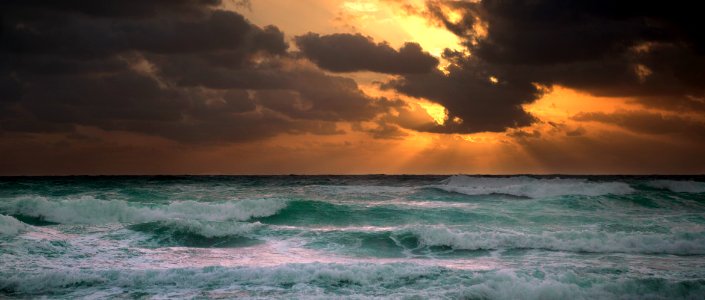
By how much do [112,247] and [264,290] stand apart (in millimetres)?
7172

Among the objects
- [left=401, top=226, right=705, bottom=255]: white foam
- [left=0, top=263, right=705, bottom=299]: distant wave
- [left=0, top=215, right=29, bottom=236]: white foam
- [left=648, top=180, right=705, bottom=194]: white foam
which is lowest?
[left=0, top=263, right=705, bottom=299]: distant wave

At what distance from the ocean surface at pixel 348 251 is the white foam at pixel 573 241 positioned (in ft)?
0.18

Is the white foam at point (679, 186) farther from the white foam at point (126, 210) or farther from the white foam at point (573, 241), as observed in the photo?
the white foam at point (126, 210)

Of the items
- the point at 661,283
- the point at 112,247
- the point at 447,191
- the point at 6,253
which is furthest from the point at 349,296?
the point at 447,191

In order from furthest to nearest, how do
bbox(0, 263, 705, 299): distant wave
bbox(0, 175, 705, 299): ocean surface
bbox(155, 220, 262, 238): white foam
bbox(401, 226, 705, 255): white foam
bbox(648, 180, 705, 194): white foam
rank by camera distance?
bbox(648, 180, 705, 194): white foam
bbox(155, 220, 262, 238): white foam
bbox(401, 226, 705, 255): white foam
bbox(0, 175, 705, 299): ocean surface
bbox(0, 263, 705, 299): distant wave

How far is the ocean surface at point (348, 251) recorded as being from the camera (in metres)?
12.1

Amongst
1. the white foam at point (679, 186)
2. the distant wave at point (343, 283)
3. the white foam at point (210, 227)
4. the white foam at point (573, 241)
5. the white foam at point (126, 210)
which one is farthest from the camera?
the white foam at point (679, 186)

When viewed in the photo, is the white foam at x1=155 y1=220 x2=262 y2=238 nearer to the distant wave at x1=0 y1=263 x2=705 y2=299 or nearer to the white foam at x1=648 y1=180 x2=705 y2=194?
the distant wave at x1=0 y1=263 x2=705 y2=299

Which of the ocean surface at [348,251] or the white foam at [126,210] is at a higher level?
the white foam at [126,210]

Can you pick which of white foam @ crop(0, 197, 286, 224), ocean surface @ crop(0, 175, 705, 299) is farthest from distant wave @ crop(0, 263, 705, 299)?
white foam @ crop(0, 197, 286, 224)

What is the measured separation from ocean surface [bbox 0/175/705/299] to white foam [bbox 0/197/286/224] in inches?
2.8

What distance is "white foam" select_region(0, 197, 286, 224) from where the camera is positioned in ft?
78.0

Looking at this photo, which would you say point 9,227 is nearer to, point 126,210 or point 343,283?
point 126,210

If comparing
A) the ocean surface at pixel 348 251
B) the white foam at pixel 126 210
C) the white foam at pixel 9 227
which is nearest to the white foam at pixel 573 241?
the ocean surface at pixel 348 251
